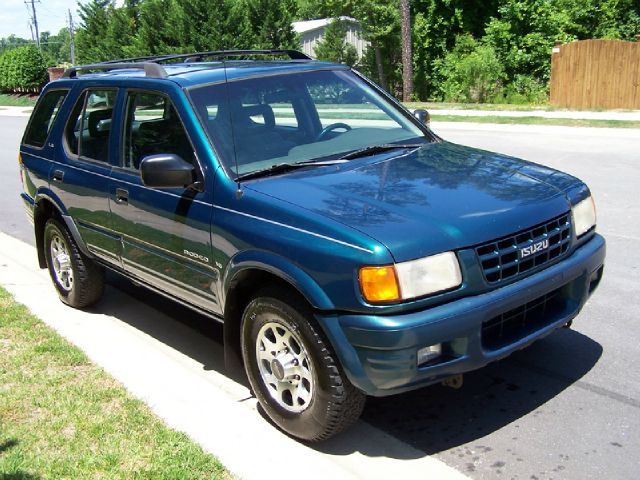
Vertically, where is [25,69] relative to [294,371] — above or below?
above

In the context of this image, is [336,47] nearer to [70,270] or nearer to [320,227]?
[70,270]

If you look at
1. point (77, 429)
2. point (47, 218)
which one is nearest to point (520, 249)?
point (77, 429)

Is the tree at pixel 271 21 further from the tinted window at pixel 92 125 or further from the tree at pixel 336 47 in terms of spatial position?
the tinted window at pixel 92 125

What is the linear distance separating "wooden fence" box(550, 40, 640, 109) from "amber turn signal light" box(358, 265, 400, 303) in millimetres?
20573

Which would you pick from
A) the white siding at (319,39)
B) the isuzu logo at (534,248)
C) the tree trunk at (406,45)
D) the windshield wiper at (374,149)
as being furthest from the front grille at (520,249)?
the white siding at (319,39)

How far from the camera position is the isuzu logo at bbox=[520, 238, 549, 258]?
351 centimetres

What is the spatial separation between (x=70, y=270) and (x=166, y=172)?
2372mm

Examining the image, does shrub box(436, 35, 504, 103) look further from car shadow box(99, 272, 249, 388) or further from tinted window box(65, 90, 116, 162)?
tinted window box(65, 90, 116, 162)

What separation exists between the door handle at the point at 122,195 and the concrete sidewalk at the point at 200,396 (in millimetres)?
1068

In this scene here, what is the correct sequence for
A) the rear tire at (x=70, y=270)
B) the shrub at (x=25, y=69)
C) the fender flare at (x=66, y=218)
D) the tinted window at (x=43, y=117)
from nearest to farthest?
the fender flare at (x=66, y=218) → the rear tire at (x=70, y=270) → the tinted window at (x=43, y=117) → the shrub at (x=25, y=69)

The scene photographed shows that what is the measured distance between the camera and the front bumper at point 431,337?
3.17 metres

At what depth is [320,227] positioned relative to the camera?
11.1ft

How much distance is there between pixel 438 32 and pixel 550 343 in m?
31.5

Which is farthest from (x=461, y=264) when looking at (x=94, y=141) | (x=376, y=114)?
(x=94, y=141)
